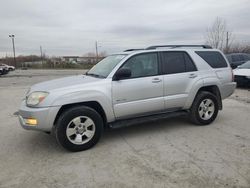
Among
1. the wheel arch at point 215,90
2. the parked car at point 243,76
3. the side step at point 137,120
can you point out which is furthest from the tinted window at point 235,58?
the side step at point 137,120

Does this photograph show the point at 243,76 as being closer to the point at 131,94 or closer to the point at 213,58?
the point at 213,58

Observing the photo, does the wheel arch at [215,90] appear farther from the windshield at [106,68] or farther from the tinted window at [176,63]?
the windshield at [106,68]

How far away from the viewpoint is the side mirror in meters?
4.00

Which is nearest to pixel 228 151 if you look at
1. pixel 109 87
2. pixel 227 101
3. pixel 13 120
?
pixel 109 87

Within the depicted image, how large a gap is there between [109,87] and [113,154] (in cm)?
115

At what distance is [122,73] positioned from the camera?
4000mm

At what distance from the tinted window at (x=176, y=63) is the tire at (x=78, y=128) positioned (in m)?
1.74

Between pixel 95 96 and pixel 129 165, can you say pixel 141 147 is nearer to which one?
pixel 129 165

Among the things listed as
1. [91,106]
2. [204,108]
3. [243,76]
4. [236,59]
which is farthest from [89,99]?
[236,59]

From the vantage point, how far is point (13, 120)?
5758mm

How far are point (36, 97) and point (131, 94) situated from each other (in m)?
1.63

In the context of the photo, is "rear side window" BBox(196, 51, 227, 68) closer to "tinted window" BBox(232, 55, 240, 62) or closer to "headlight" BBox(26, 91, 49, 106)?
"headlight" BBox(26, 91, 49, 106)

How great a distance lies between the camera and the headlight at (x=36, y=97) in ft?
11.9

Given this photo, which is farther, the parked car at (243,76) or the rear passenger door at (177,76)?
the parked car at (243,76)
